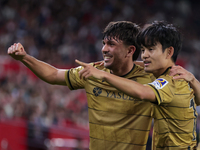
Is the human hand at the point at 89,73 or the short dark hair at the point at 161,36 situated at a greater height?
the short dark hair at the point at 161,36

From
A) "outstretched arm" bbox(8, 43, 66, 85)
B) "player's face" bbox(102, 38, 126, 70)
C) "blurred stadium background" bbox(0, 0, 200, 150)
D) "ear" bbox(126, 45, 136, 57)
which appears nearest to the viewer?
"outstretched arm" bbox(8, 43, 66, 85)

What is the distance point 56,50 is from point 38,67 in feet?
28.6

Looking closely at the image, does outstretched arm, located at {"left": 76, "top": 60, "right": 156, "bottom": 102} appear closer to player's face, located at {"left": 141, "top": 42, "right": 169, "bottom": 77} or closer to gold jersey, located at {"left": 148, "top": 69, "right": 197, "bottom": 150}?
gold jersey, located at {"left": 148, "top": 69, "right": 197, "bottom": 150}

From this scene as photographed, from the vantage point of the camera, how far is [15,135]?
271 inches

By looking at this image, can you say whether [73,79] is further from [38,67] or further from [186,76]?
[186,76]

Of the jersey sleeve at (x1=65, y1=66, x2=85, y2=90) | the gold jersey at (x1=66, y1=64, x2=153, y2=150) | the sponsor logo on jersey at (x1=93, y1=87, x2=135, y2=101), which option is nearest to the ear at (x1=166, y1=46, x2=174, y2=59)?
the gold jersey at (x1=66, y1=64, x2=153, y2=150)

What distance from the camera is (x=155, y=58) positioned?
237 cm

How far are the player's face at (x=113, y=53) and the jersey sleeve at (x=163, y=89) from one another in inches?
25.0

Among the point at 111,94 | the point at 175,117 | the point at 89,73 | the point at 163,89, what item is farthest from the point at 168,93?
the point at 111,94

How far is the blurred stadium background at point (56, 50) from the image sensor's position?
6.77m

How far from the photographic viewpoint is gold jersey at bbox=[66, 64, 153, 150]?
271 cm

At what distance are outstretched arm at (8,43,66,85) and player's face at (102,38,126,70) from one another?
47cm

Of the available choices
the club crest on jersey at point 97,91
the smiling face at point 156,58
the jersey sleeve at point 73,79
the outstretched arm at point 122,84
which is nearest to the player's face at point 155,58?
the smiling face at point 156,58

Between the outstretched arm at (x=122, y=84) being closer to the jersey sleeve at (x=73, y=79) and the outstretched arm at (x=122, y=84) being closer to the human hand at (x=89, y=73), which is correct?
the human hand at (x=89, y=73)
